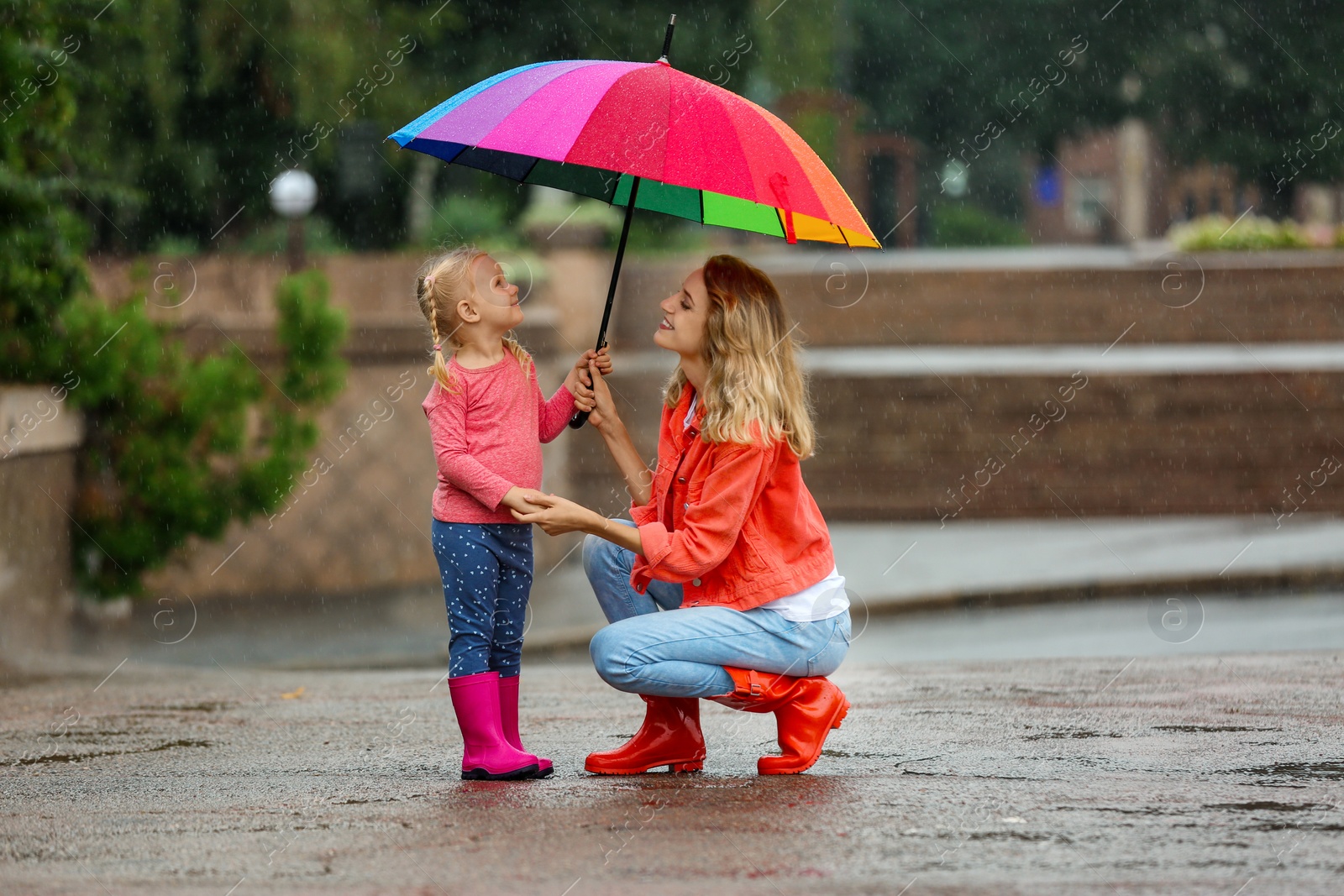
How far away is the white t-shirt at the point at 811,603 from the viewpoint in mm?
4199

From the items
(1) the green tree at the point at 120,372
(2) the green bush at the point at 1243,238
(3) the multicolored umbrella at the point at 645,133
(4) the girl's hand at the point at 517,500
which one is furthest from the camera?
(2) the green bush at the point at 1243,238

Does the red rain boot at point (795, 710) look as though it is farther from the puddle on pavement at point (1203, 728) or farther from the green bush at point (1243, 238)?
the green bush at point (1243, 238)

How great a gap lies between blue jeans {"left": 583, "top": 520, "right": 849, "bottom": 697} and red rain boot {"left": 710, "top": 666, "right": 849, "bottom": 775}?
0.04m

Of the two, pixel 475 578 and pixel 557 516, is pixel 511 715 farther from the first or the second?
pixel 557 516

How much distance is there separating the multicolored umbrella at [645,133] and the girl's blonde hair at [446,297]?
336 millimetres

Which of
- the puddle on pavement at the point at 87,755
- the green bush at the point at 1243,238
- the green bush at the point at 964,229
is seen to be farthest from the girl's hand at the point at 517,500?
the green bush at the point at 964,229

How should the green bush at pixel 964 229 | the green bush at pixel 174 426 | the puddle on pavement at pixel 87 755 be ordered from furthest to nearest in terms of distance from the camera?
the green bush at pixel 964 229 → the green bush at pixel 174 426 → the puddle on pavement at pixel 87 755

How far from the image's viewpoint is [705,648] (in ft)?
13.5

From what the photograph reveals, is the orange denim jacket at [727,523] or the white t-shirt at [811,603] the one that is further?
the white t-shirt at [811,603]

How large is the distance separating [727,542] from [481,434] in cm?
76

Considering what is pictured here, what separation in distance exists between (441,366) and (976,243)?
150ft

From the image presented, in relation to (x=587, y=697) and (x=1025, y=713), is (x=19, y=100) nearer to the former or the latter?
(x=587, y=697)

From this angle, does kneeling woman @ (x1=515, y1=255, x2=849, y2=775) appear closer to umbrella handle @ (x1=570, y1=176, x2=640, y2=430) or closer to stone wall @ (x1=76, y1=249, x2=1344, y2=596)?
umbrella handle @ (x1=570, y1=176, x2=640, y2=430)

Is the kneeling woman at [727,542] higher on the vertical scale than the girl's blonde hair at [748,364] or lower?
lower
